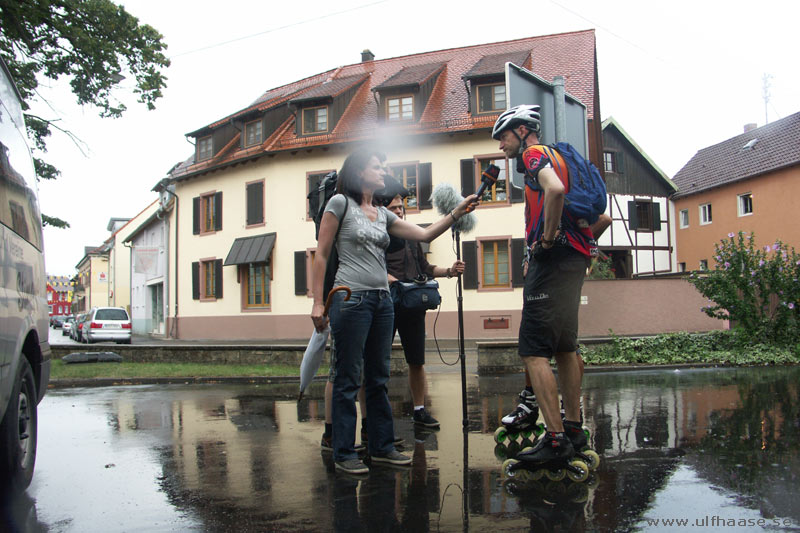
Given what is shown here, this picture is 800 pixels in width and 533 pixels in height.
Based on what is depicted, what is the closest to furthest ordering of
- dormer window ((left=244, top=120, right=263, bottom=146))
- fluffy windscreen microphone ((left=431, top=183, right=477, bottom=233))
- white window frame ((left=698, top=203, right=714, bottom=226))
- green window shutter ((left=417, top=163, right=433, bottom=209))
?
fluffy windscreen microphone ((left=431, top=183, right=477, bottom=233)) < green window shutter ((left=417, top=163, right=433, bottom=209)) < dormer window ((left=244, top=120, right=263, bottom=146)) < white window frame ((left=698, top=203, right=714, bottom=226))

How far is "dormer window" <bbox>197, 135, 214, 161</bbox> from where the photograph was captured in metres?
33.5

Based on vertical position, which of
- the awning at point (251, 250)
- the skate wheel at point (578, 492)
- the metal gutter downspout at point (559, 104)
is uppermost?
the awning at point (251, 250)

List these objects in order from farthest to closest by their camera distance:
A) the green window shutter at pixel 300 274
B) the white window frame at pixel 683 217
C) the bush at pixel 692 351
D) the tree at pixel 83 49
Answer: the white window frame at pixel 683 217
the green window shutter at pixel 300 274
the tree at pixel 83 49
the bush at pixel 692 351

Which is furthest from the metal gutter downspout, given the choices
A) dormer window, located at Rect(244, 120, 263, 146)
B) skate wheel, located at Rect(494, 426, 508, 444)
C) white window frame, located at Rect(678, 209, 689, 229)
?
white window frame, located at Rect(678, 209, 689, 229)

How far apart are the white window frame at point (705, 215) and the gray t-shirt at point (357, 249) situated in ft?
119

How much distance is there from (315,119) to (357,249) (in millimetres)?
25757

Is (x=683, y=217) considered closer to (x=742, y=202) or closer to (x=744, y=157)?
(x=742, y=202)

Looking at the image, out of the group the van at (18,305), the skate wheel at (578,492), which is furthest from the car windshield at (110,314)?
the skate wheel at (578,492)

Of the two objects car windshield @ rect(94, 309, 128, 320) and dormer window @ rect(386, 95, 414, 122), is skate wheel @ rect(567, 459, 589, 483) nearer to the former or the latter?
dormer window @ rect(386, 95, 414, 122)

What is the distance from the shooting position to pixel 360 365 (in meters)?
4.45

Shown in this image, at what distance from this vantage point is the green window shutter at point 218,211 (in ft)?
105

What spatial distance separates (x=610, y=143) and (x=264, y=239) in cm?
1751

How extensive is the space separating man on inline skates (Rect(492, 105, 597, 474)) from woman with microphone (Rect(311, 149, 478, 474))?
0.48m

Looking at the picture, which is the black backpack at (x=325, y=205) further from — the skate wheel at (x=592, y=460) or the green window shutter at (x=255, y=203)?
the green window shutter at (x=255, y=203)
